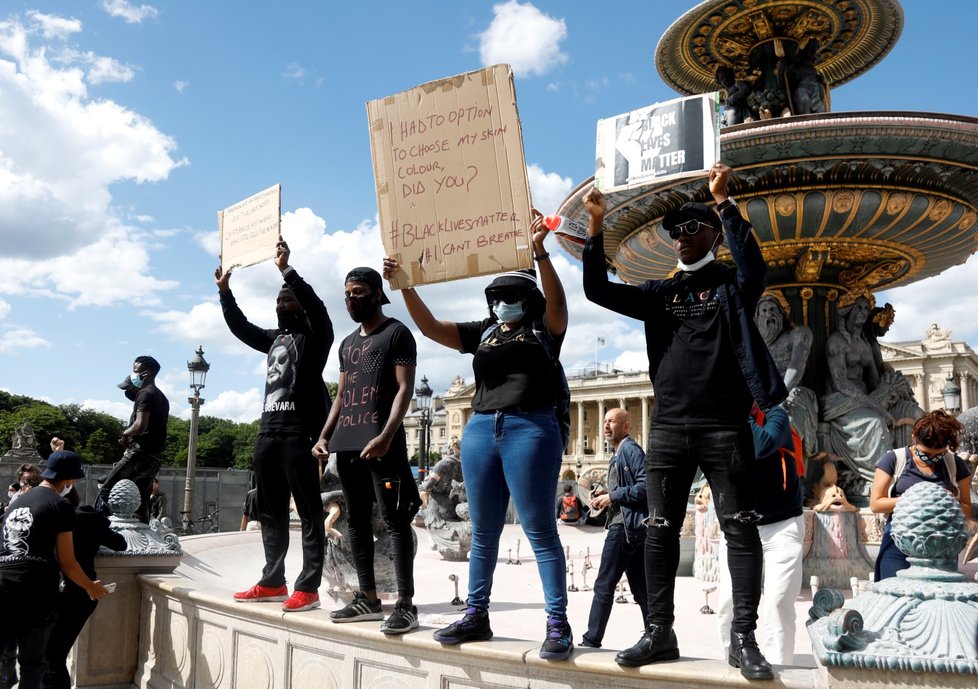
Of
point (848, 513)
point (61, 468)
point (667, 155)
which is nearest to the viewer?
point (667, 155)

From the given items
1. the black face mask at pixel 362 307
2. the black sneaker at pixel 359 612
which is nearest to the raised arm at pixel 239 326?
the black face mask at pixel 362 307

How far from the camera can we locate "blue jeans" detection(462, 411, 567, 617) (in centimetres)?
354

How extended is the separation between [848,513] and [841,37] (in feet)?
25.0

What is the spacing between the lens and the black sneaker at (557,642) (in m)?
3.21

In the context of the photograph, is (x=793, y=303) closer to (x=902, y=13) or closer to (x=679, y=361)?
(x=902, y=13)

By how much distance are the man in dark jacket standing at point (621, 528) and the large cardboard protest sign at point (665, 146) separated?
1870 mm

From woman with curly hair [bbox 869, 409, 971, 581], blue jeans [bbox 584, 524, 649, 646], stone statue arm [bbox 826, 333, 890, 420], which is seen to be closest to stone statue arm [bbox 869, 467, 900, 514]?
woman with curly hair [bbox 869, 409, 971, 581]

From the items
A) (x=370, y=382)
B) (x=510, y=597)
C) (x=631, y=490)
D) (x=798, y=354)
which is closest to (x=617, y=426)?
(x=631, y=490)

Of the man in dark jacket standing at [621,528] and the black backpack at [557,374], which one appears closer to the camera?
the black backpack at [557,374]

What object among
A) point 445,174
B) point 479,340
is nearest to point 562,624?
point 479,340

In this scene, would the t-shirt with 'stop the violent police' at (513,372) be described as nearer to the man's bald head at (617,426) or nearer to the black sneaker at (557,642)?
the black sneaker at (557,642)

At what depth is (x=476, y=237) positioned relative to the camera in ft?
13.3

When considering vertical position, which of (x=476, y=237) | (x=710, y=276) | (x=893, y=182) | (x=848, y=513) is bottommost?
(x=848, y=513)

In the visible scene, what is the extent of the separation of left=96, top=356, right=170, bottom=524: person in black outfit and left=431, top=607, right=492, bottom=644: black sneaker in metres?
4.56
